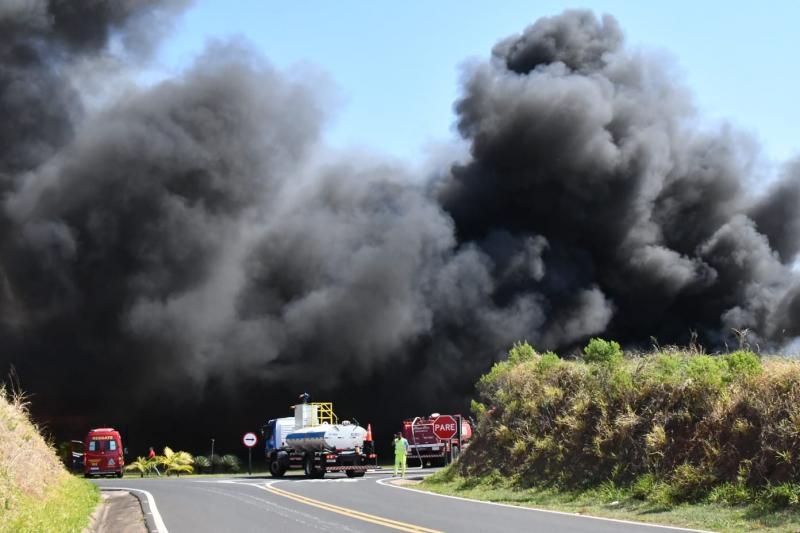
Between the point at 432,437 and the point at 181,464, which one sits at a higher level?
the point at 432,437

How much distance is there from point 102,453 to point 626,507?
2598cm

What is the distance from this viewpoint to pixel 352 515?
12.8 meters

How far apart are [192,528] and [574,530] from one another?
5.19m

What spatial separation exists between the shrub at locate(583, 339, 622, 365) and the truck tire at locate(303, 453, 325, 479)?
446 inches

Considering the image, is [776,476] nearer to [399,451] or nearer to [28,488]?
[28,488]

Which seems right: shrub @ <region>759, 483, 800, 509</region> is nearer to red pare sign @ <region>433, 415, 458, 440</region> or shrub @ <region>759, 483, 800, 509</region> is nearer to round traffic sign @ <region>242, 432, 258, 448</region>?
red pare sign @ <region>433, 415, 458, 440</region>

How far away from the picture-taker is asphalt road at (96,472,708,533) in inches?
433

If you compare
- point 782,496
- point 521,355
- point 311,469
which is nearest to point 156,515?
Answer: point 782,496

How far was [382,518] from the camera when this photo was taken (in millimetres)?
12211

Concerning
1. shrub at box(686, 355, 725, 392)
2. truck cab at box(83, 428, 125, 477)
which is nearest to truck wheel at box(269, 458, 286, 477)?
truck cab at box(83, 428, 125, 477)

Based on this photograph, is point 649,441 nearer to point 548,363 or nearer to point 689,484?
point 689,484

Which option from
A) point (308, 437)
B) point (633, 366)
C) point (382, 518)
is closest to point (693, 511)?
point (382, 518)

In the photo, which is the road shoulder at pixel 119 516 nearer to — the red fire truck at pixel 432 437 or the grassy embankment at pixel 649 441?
the grassy embankment at pixel 649 441

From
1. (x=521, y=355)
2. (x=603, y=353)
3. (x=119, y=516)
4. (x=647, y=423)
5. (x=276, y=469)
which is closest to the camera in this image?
(x=119, y=516)
